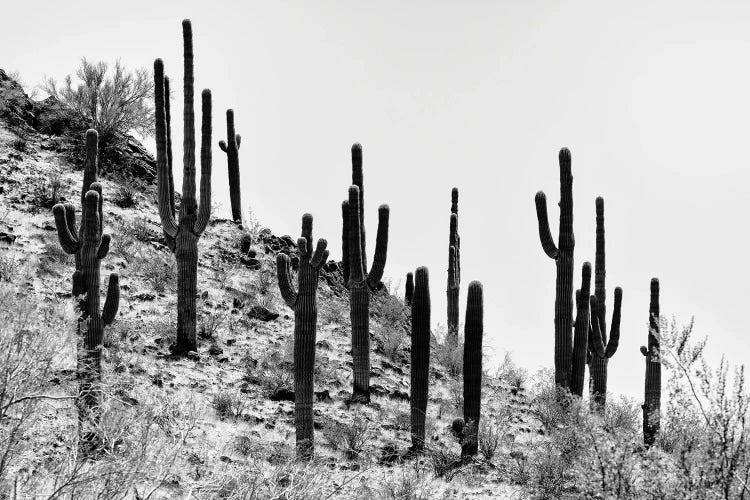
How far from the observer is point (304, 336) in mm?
14836

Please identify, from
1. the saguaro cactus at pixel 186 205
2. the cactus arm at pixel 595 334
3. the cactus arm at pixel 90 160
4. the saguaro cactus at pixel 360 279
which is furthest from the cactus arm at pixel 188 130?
the cactus arm at pixel 595 334

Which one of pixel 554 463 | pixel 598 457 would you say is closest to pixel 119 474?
pixel 598 457

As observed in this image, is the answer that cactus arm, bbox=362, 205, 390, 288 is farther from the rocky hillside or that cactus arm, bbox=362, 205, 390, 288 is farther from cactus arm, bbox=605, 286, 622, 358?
cactus arm, bbox=605, 286, 622, 358

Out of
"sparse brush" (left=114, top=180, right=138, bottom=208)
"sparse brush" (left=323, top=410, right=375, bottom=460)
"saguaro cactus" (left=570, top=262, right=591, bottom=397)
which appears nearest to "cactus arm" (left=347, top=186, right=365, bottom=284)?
"sparse brush" (left=323, top=410, right=375, bottom=460)

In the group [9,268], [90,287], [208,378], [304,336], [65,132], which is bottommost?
[208,378]

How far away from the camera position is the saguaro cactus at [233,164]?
26.8 metres

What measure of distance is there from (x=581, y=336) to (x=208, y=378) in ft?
24.3

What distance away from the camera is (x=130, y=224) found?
24.0 metres

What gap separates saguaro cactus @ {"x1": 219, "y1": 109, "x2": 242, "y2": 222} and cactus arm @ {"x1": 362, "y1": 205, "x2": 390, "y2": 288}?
10.0 metres

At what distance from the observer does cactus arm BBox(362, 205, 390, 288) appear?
694 inches

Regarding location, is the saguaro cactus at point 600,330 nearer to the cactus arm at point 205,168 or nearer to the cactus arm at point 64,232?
the cactus arm at point 205,168

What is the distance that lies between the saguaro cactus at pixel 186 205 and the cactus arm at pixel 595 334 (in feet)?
26.7

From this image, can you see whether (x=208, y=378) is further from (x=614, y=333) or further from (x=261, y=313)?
(x=614, y=333)

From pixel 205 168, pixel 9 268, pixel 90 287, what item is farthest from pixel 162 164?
pixel 90 287
